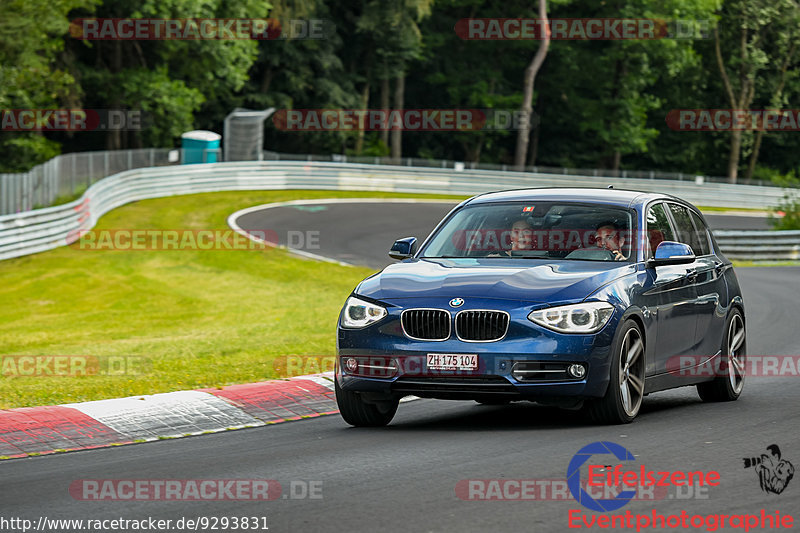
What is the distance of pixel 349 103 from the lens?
67.4 meters

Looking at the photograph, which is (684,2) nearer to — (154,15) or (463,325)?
(154,15)

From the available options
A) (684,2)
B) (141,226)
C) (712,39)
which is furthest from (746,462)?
(712,39)

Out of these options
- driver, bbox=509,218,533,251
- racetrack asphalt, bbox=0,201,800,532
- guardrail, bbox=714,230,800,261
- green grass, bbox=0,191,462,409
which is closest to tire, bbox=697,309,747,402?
racetrack asphalt, bbox=0,201,800,532

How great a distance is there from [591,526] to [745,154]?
75.1 meters

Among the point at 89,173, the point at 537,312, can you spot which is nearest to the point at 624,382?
the point at 537,312

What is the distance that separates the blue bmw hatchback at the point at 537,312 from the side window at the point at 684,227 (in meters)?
0.07

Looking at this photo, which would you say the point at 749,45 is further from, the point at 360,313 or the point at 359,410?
the point at 360,313

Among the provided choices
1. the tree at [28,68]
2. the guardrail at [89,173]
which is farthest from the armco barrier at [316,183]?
the tree at [28,68]

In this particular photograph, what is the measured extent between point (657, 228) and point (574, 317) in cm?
202

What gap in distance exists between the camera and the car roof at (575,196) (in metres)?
10.1

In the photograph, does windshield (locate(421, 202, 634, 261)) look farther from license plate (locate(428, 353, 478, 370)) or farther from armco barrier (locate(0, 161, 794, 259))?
armco barrier (locate(0, 161, 794, 259))

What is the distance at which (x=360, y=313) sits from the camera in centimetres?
902

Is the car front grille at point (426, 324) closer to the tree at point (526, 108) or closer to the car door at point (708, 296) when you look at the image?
the car door at point (708, 296)

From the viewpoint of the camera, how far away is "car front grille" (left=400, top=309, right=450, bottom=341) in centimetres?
869
